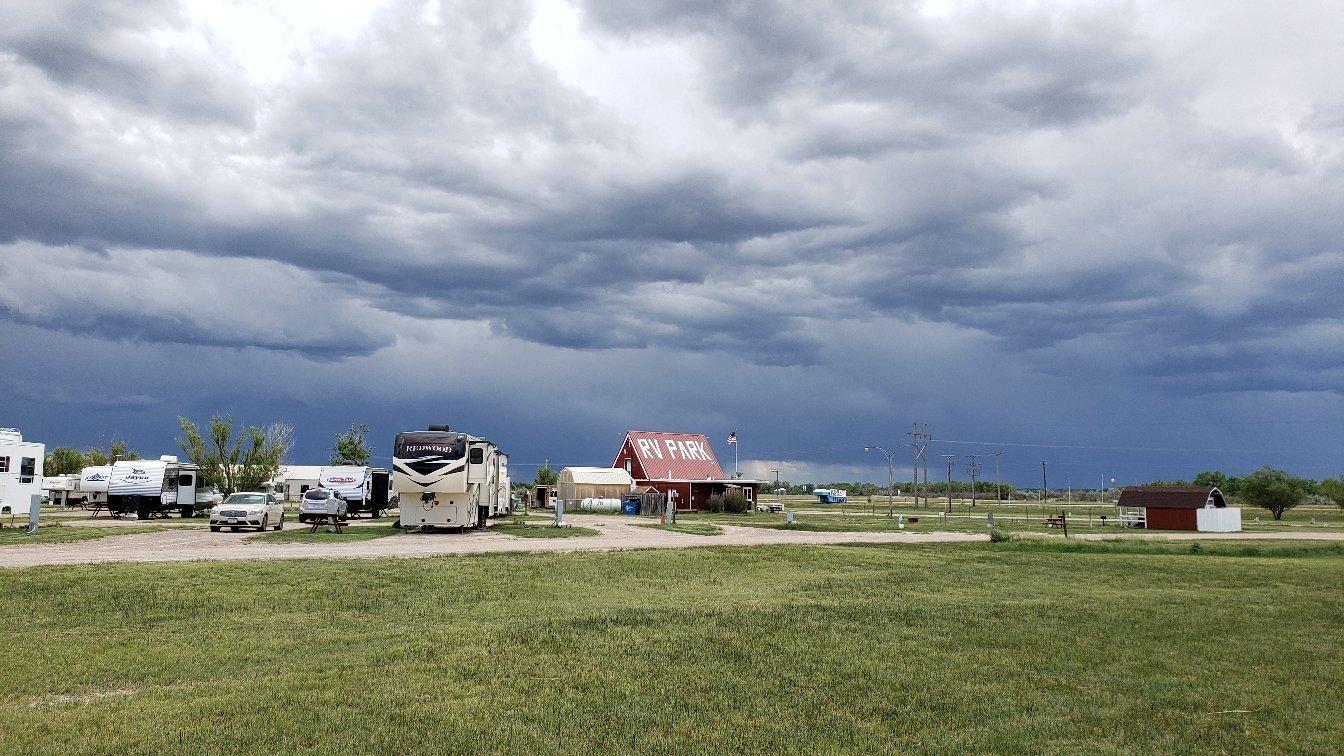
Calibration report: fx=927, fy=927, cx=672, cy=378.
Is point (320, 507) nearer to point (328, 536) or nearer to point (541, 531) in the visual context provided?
point (328, 536)

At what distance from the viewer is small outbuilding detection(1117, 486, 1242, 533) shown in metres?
69.2

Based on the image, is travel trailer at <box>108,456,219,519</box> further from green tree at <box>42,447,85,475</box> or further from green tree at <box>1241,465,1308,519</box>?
green tree at <box>1241,465,1308,519</box>

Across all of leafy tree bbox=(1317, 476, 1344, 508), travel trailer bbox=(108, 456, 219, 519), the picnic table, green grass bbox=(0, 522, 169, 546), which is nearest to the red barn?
travel trailer bbox=(108, 456, 219, 519)

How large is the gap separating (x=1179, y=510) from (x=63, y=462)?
372 ft

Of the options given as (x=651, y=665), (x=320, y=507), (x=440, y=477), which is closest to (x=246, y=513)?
(x=320, y=507)

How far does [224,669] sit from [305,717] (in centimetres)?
306

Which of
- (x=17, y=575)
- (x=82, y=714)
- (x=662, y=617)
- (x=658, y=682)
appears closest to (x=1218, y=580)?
(x=662, y=617)

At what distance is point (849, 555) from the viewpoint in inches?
1231

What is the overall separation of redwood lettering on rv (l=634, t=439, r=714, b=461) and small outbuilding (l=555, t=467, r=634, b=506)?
3.45m

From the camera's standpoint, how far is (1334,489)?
109125 mm

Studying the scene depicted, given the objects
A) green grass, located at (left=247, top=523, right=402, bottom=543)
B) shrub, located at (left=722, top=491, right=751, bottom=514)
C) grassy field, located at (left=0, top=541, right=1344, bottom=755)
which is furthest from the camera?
shrub, located at (left=722, top=491, right=751, bottom=514)

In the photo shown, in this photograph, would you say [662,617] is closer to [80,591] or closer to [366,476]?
[80,591]

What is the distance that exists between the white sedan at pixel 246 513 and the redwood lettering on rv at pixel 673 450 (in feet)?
168

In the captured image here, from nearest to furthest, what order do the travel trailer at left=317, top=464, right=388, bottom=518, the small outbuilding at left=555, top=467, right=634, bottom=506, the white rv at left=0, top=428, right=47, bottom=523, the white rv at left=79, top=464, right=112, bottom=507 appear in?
the travel trailer at left=317, top=464, right=388, bottom=518
the white rv at left=0, top=428, right=47, bottom=523
the white rv at left=79, top=464, right=112, bottom=507
the small outbuilding at left=555, top=467, right=634, bottom=506
